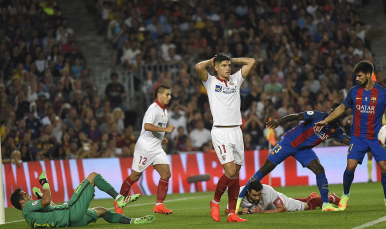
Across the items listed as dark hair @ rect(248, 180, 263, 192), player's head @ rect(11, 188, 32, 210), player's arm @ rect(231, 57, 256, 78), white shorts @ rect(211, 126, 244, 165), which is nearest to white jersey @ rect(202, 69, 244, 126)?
white shorts @ rect(211, 126, 244, 165)

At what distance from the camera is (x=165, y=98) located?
32.3ft

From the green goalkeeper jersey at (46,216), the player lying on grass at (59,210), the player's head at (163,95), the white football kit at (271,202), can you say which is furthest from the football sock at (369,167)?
the green goalkeeper jersey at (46,216)

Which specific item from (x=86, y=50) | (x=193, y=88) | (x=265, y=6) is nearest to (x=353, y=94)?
(x=193, y=88)

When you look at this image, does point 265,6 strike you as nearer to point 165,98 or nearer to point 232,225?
point 165,98

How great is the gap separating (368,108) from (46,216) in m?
5.08

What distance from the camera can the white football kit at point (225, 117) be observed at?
318 inches

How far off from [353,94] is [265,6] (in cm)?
1366

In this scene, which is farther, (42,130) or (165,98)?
(42,130)

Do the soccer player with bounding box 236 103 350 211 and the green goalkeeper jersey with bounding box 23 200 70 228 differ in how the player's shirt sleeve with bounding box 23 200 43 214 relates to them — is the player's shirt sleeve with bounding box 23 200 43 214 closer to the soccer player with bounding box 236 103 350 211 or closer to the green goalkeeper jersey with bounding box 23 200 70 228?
the green goalkeeper jersey with bounding box 23 200 70 228

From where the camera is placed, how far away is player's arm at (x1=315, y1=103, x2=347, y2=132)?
870 cm

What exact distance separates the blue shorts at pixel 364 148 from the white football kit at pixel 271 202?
4.34 ft

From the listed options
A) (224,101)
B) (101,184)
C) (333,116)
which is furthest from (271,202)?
(101,184)

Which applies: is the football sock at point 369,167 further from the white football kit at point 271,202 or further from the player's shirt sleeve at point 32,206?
the player's shirt sleeve at point 32,206

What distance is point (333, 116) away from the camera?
8.80 meters
